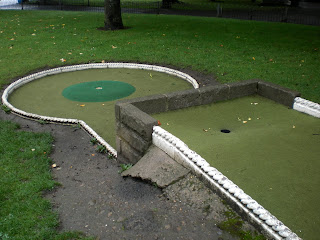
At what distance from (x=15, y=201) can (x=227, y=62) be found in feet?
27.6

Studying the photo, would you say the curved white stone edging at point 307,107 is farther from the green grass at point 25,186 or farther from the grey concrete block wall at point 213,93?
the green grass at point 25,186

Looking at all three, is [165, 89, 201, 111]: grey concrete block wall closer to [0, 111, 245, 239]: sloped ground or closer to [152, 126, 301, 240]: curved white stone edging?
[152, 126, 301, 240]: curved white stone edging

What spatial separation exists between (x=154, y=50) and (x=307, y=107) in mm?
7895

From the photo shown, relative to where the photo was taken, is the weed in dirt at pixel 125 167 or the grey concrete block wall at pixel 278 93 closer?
the weed in dirt at pixel 125 167

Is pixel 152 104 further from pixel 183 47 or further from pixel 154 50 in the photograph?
pixel 183 47

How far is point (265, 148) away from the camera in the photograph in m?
5.14

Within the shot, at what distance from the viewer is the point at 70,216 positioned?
4641mm

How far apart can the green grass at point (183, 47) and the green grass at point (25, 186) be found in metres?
4.15

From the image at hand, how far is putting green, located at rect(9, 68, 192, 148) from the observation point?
26.9 ft

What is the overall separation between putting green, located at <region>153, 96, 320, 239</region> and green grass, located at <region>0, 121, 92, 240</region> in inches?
83.9

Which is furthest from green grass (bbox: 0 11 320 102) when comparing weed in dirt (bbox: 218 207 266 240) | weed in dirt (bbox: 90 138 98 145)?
weed in dirt (bbox: 218 207 266 240)

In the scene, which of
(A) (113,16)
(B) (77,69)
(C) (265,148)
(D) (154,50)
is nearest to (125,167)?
(C) (265,148)

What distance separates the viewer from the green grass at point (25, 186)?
14.0 feet

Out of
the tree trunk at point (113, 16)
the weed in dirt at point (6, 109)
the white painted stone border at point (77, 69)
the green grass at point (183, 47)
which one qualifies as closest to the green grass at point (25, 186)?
the white painted stone border at point (77, 69)
